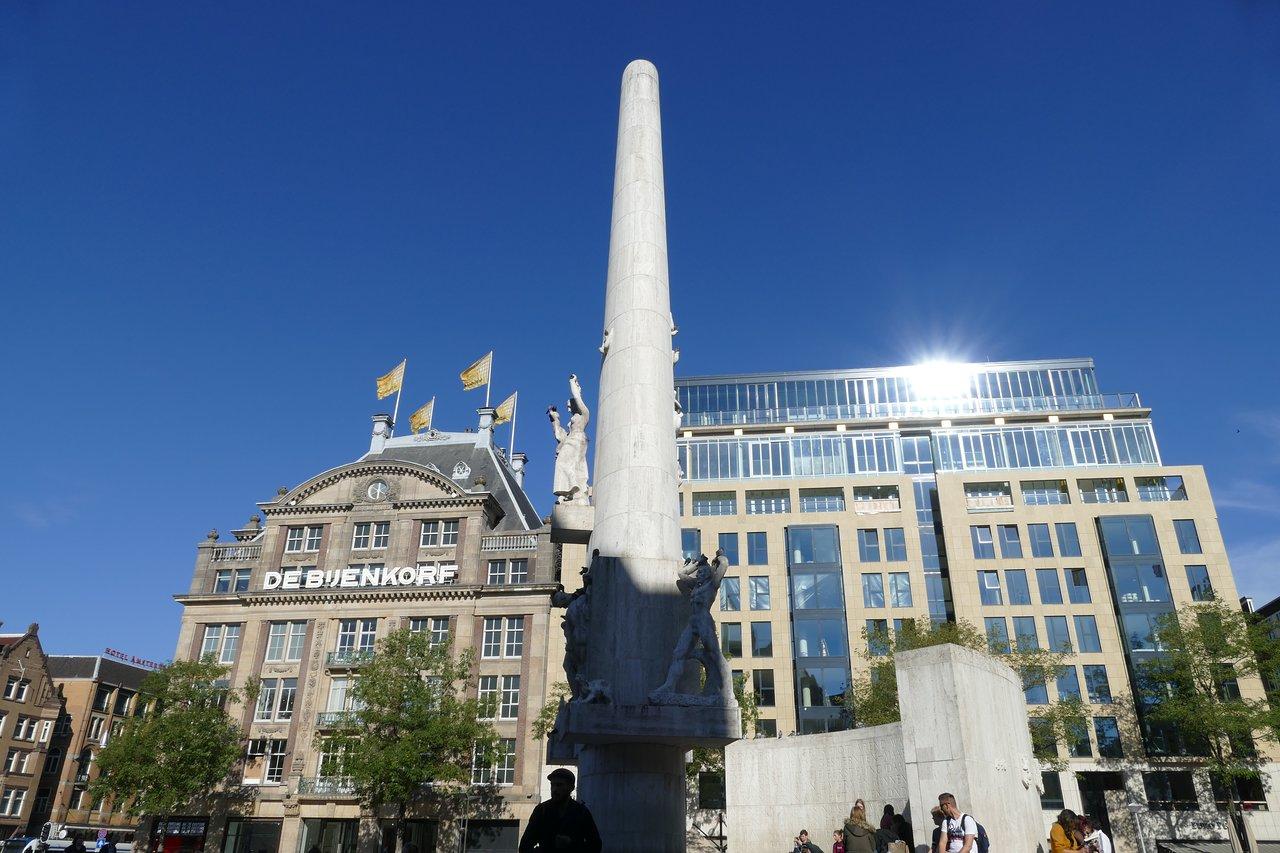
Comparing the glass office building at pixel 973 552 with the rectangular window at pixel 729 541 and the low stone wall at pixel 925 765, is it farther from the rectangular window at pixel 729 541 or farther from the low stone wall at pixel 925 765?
the low stone wall at pixel 925 765

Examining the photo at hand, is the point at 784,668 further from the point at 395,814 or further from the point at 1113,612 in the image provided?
the point at 395,814

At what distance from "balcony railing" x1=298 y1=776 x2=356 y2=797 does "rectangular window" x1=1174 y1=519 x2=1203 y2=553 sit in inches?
2329

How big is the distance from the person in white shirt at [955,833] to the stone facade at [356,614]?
41.5 metres

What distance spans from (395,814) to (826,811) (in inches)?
1491

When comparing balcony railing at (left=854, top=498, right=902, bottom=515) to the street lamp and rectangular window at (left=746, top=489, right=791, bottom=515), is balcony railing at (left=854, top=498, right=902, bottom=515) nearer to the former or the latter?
rectangular window at (left=746, top=489, right=791, bottom=515)

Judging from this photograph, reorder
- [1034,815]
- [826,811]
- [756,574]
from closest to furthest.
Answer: [1034,815] → [826,811] → [756,574]

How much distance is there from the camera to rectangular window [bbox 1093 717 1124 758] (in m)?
57.2

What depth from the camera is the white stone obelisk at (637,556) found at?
585 inches

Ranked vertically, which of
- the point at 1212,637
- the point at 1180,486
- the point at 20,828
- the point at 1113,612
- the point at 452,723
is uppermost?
the point at 1180,486

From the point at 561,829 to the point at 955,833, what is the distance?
668 centimetres

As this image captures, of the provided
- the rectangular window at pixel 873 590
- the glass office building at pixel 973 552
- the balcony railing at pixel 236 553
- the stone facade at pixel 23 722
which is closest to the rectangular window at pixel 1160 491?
the glass office building at pixel 973 552

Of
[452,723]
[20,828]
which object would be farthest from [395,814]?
[20,828]

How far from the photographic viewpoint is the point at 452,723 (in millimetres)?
47281

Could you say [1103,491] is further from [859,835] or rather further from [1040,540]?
[859,835]
